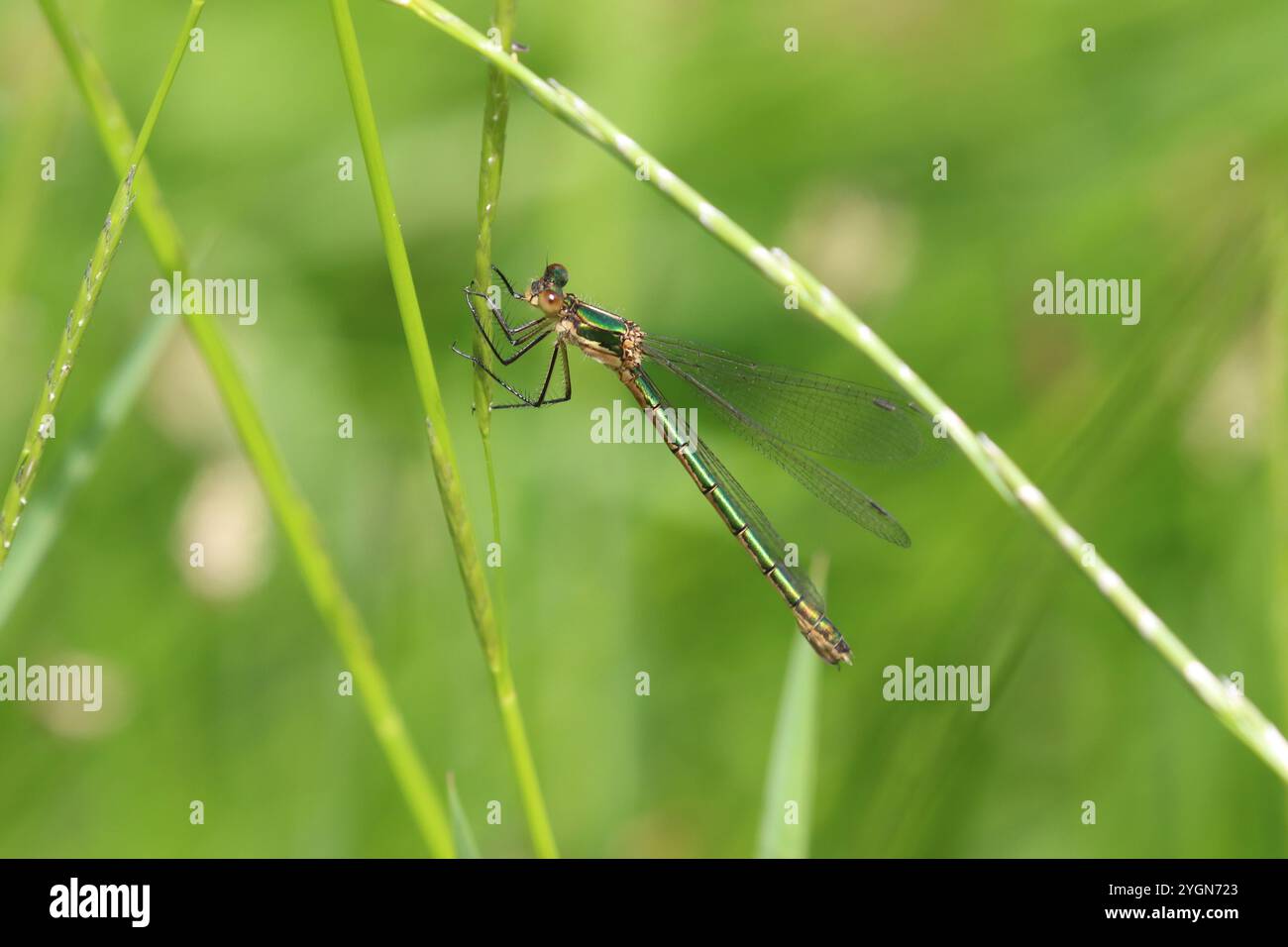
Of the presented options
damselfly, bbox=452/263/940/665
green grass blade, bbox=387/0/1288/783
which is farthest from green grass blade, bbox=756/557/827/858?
damselfly, bbox=452/263/940/665

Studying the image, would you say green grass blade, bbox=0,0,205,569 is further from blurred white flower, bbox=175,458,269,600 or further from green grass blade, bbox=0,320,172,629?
blurred white flower, bbox=175,458,269,600

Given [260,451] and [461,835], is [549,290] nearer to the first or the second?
[260,451]

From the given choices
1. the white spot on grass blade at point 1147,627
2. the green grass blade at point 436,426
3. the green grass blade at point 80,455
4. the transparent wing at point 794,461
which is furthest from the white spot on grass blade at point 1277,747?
the transparent wing at point 794,461

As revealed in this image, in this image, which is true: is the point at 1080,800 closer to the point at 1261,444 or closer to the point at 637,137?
the point at 1261,444

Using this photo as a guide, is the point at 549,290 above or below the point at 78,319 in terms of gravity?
above

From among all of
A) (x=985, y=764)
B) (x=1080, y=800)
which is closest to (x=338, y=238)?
(x=985, y=764)

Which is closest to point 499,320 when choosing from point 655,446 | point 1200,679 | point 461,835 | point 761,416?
point 461,835
